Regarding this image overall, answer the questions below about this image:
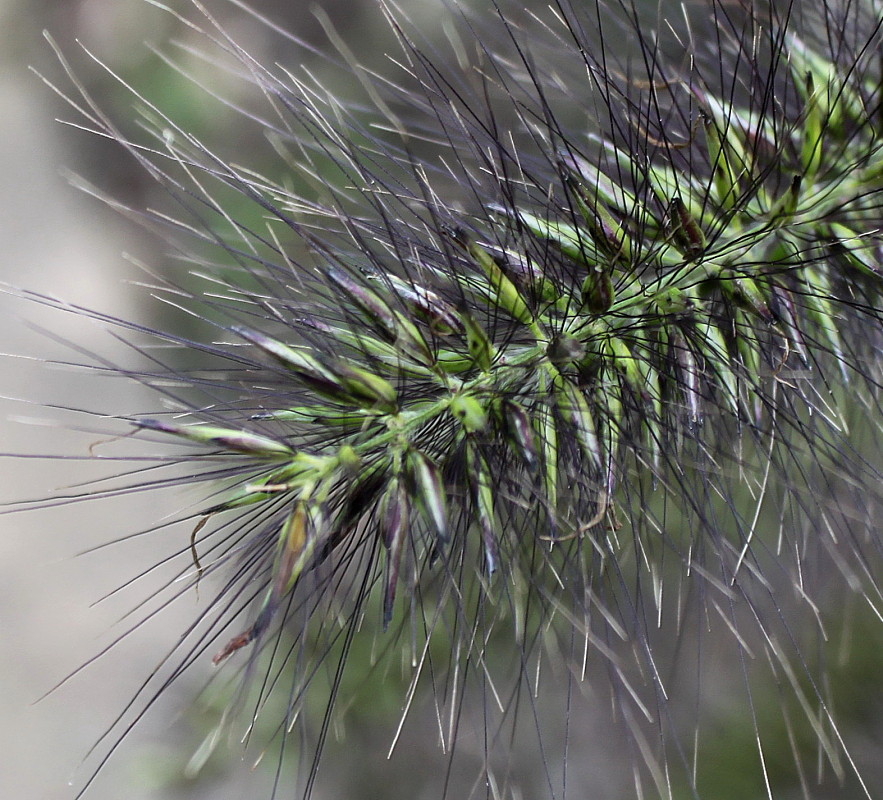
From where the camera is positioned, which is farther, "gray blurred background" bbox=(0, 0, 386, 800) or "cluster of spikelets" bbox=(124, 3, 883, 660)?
"gray blurred background" bbox=(0, 0, 386, 800)

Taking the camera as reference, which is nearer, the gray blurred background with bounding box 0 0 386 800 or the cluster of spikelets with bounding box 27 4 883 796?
the cluster of spikelets with bounding box 27 4 883 796

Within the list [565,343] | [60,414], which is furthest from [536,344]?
[60,414]

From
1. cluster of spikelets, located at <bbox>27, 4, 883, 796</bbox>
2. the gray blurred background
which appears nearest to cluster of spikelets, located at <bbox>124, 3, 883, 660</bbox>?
cluster of spikelets, located at <bbox>27, 4, 883, 796</bbox>

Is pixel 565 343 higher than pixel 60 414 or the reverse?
the reverse

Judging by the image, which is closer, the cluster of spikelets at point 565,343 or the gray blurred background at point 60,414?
the cluster of spikelets at point 565,343

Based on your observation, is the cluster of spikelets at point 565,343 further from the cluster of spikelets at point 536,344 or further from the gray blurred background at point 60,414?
the gray blurred background at point 60,414

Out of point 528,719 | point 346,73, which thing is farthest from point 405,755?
point 346,73

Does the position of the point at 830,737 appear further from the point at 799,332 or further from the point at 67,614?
the point at 67,614

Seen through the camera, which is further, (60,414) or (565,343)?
(60,414)

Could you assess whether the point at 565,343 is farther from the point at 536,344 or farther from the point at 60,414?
the point at 60,414

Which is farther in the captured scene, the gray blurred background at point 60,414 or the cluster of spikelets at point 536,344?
the gray blurred background at point 60,414

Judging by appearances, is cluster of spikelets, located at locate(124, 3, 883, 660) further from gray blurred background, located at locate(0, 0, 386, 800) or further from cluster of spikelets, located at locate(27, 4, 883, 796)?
gray blurred background, located at locate(0, 0, 386, 800)

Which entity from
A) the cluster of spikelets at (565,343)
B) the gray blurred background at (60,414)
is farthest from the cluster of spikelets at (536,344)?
the gray blurred background at (60,414)
